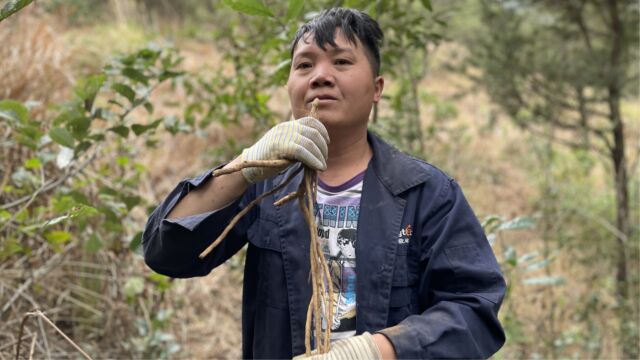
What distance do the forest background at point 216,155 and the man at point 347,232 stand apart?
43 centimetres

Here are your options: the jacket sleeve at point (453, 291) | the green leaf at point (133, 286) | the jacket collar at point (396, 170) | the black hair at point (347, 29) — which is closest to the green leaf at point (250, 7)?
the black hair at point (347, 29)

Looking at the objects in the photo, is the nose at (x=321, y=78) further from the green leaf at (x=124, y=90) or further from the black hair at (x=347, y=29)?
the green leaf at (x=124, y=90)

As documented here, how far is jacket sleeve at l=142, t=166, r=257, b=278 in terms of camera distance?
1.49 meters

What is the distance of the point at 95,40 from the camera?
709 centimetres

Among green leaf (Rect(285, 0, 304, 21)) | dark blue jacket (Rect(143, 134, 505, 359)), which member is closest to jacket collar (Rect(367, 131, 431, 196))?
dark blue jacket (Rect(143, 134, 505, 359))

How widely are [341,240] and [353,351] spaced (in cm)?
37

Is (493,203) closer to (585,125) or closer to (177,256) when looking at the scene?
(585,125)

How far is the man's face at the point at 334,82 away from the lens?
5.30 feet

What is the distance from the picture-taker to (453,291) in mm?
1513

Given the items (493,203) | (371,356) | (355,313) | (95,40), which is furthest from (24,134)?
(493,203)

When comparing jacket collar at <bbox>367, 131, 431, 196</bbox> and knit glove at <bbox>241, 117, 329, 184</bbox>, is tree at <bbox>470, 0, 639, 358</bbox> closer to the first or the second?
jacket collar at <bbox>367, 131, 431, 196</bbox>

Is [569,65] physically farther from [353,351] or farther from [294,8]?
[353,351]

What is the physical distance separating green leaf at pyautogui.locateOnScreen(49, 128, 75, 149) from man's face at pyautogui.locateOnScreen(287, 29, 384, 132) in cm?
98

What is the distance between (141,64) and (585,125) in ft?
14.3
